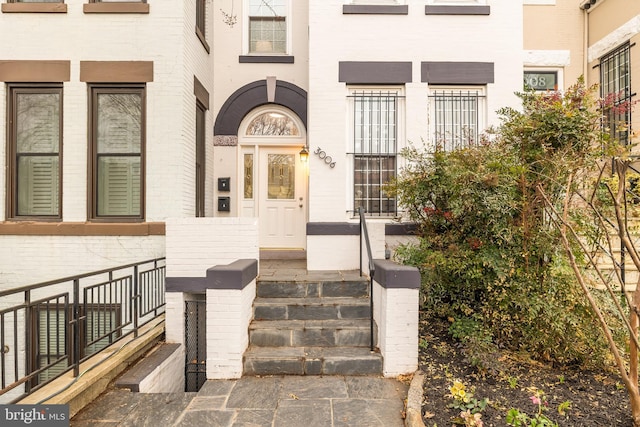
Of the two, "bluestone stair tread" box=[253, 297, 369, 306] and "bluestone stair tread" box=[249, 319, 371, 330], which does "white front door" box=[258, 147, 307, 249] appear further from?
"bluestone stair tread" box=[249, 319, 371, 330]

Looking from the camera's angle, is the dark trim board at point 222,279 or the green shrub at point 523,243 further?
the dark trim board at point 222,279

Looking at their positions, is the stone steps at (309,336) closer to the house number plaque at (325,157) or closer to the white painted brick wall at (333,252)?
the white painted brick wall at (333,252)

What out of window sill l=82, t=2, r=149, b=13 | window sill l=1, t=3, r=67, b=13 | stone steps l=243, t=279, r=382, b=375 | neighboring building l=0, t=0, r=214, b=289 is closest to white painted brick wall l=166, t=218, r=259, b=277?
stone steps l=243, t=279, r=382, b=375

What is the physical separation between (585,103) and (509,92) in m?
2.72

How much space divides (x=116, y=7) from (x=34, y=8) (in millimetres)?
1294

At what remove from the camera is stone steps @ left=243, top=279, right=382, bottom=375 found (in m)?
4.16

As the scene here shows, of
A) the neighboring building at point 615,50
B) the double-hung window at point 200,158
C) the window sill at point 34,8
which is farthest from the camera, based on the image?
the neighboring building at point 615,50

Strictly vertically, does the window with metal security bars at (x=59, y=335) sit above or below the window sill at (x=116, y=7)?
below

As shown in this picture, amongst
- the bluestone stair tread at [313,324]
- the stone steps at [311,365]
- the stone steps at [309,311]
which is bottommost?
the stone steps at [311,365]

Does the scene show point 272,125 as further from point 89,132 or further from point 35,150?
point 35,150

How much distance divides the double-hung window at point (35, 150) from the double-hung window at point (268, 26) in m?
3.93

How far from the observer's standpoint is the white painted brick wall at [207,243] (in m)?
5.12

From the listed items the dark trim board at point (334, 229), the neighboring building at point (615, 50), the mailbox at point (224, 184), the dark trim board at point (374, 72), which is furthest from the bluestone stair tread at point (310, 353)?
the neighboring building at point (615, 50)

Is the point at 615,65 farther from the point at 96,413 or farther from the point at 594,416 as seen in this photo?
the point at 96,413
